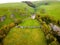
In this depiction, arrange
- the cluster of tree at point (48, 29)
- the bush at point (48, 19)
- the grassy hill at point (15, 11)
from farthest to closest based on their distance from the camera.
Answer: the grassy hill at point (15, 11)
the bush at point (48, 19)
the cluster of tree at point (48, 29)

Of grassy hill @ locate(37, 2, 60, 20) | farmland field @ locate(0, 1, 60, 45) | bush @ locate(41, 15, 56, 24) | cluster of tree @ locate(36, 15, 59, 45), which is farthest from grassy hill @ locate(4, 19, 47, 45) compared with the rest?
grassy hill @ locate(37, 2, 60, 20)

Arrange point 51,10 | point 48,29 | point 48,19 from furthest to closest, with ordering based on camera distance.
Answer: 1. point 51,10
2. point 48,19
3. point 48,29

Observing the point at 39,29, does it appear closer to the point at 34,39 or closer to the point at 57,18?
the point at 34,39

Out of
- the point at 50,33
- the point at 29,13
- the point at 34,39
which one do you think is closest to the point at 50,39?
the point at 50,33

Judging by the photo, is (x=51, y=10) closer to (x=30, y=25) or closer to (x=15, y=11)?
(x=30, y=25)

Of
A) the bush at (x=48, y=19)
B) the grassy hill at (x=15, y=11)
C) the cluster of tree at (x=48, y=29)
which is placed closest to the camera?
the cluster of tree at (x=48, y=29)

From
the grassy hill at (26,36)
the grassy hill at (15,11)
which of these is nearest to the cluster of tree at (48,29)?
the grassy hill at (26,36)

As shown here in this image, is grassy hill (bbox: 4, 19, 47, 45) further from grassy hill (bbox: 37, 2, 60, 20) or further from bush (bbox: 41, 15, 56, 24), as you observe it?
grassy hill (bbox: 37, 2, 60, 20)

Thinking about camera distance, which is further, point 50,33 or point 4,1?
point 4,1

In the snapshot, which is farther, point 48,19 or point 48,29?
point 48,19

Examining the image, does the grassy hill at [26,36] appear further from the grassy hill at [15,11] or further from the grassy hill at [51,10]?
the grassy hill at [51,10]

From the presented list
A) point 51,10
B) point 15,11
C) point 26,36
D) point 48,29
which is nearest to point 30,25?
point 26,36
